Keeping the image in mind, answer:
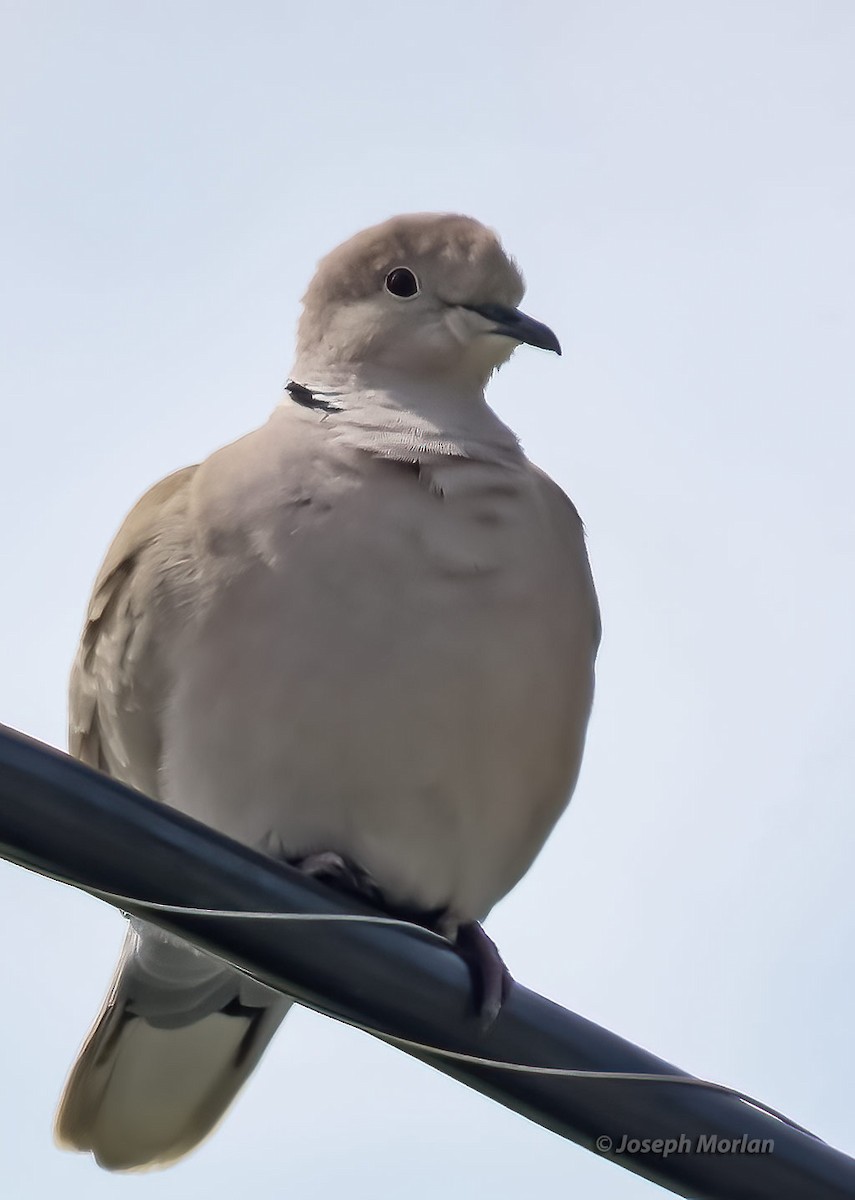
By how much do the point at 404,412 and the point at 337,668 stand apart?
0.73 metres

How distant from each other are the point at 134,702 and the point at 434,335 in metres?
1.09

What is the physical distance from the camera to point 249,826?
3359mm

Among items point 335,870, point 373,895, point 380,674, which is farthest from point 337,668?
point 373,895

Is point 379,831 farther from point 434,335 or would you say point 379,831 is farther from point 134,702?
point 434,335

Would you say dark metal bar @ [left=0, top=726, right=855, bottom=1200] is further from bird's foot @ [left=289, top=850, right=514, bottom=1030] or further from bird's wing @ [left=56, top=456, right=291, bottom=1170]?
bird's wing @ [left=56, top=456, right=291, bottom=1170]

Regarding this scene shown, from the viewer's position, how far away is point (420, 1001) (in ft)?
7.48

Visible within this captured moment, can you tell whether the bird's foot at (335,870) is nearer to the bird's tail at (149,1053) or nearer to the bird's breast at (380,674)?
the bird's breast at (380,674)

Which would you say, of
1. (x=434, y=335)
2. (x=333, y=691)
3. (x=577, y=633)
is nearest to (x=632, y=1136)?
(x=333, y=691)

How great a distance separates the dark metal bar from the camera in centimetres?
209

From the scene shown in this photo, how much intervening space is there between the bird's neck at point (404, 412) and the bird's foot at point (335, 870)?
2.55 ft

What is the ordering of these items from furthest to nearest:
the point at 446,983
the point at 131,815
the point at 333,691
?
1. the point at 333,691
2. the point at 446,983
3. the point at 131,815

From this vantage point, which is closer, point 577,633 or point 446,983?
point 446,983

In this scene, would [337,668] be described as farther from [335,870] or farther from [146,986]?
[146,986]

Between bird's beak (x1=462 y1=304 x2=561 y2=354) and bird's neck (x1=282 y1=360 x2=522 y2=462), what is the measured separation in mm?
132
